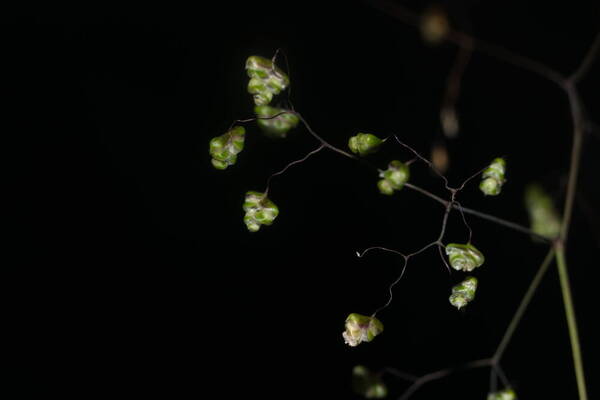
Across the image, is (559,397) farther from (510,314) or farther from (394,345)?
(394,345)

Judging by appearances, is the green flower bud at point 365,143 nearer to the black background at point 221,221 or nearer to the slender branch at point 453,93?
the black background at point 221,221

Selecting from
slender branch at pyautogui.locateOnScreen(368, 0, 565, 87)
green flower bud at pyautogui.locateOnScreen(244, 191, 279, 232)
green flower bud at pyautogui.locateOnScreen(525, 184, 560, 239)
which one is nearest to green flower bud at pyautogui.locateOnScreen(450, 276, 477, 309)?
green flower bud at pyautogui.locateOnScreen(244, 191, 279, 232)

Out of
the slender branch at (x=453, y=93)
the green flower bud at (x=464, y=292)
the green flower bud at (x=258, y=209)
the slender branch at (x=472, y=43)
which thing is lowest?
the green flower bud at (x=464, y=292)

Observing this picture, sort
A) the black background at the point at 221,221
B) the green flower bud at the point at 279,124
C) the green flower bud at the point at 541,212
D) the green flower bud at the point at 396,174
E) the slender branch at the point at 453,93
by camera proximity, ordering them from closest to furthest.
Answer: the green flower bud at the point at 396,174
the green flower bud at the point at 279,124
the black background at the point at 221,221
the green flower bud at the point at 541,212
the slender branch at the point at 453,93

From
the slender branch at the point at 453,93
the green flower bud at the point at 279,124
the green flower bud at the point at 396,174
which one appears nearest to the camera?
the green flower bud at the point at 396,174

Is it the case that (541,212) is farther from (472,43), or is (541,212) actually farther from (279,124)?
(279,124)

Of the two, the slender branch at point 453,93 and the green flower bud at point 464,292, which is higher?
the slender branch at point 453,93

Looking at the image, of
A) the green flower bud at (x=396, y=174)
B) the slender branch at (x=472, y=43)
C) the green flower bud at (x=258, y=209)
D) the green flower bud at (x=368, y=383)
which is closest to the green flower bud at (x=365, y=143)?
the green flower bud at (x=396, y=174)

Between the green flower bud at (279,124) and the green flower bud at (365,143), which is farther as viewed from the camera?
the green flower bud at (279,124)

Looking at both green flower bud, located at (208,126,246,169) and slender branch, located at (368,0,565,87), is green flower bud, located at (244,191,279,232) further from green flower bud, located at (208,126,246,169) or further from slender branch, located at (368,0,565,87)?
slender branch, located at (368,0,565,87)
